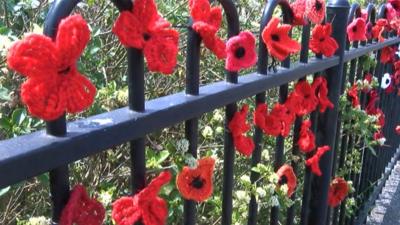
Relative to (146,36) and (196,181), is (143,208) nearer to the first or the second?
(196,181)

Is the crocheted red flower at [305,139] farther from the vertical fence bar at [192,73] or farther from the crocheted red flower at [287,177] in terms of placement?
the vertical fence bar at [192,73]

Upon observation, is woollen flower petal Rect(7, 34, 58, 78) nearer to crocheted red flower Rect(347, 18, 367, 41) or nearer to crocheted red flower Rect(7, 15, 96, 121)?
crocheted red flower Rect(7, 15, 96, 121)

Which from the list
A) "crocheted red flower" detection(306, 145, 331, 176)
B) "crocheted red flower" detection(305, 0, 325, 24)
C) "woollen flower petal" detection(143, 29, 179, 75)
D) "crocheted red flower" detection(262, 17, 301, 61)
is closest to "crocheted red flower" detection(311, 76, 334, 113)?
"crocheted red flower" detection(306, 145, 331, 176)

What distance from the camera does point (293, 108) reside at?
1811mm

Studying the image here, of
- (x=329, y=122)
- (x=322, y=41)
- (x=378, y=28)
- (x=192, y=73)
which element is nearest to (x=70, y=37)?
(x=192, y=73)

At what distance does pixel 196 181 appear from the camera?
1244mm

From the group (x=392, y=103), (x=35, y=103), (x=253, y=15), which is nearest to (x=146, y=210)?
(x=35, y=103)

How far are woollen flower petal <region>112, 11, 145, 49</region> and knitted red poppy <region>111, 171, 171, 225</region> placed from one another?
29 centimetres

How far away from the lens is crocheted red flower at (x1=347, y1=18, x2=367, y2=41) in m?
2.44

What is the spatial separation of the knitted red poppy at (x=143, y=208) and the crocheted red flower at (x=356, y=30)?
1.63 m

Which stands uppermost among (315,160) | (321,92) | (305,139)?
(321,92)

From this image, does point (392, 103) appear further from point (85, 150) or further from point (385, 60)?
point (85, 150)

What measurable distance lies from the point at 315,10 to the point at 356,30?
79 centimetres

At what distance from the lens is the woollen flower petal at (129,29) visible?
3.13 feet
